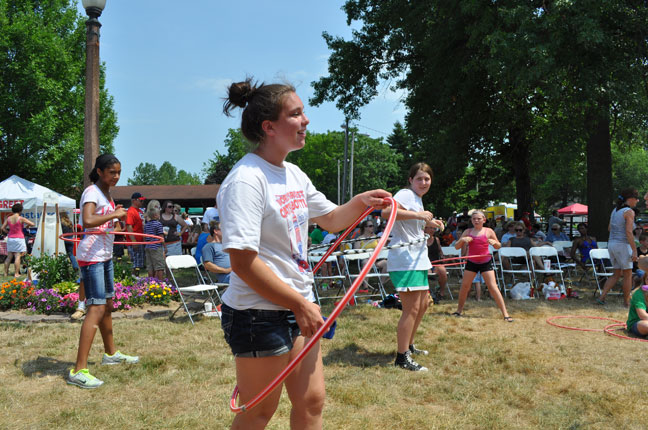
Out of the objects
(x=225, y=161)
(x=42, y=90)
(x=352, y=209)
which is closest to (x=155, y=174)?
(x=225, y=161)

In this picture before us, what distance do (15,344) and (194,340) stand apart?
2095 mm

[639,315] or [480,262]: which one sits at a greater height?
[480,262]

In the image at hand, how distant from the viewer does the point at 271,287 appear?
1919mm

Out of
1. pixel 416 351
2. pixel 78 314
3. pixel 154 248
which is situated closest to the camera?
pixel 416 351

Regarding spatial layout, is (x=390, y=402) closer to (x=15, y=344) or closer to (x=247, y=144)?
(x=247, y=144)

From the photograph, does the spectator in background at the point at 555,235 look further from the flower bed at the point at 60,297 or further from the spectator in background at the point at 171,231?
the flower bed at the point at 60,297

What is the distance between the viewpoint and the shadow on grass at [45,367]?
4.93 m

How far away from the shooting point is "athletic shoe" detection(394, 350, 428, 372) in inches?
199

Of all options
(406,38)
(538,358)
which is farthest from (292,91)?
(406,38)

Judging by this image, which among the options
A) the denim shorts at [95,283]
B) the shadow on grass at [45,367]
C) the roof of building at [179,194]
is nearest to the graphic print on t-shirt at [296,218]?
the denim shorts at [95,283]

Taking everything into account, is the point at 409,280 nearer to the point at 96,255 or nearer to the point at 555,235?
the point at 96,255

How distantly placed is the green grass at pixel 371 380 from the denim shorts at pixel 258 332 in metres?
1.84

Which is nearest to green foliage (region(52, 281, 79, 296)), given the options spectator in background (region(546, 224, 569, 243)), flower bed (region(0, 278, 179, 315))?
flower bed (region(0, 278, 179, 315))

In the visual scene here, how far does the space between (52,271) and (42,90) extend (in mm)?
20525
